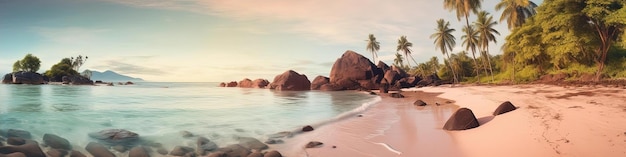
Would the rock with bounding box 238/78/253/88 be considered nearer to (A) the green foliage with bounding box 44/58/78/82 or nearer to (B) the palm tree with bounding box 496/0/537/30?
(A) the green foliage with bounding box 44/58/78/82

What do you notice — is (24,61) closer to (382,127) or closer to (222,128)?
(222,128)

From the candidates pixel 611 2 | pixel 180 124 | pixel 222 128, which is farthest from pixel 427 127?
pixel 611 2

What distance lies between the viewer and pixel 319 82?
182ft

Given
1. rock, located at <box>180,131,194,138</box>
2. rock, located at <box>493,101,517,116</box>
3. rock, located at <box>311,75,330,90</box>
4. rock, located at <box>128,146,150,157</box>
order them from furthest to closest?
rock, located at <box>311,75,330,90</box> → rock, located at <box>493,101,517,116</box> → rock, located at <box>180,131,194,138</box> → rock, located at <box>128,146,150,157</box>

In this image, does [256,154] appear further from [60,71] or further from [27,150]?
[60,71]

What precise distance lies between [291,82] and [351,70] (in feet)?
35.0

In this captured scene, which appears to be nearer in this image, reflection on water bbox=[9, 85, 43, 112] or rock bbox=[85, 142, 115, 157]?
rock bbox=[85, 142, 115, 157]

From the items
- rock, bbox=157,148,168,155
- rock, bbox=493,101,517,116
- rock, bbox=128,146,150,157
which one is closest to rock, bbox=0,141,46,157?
rock, bbox=128,146,150,157

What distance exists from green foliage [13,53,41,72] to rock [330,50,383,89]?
76262mm

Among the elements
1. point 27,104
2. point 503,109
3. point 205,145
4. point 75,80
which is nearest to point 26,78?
point 75,80

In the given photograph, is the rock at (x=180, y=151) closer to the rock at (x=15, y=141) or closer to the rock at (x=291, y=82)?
the rock at (x=15, y=141)

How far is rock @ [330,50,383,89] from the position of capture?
54844mm

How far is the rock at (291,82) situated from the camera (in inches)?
2087

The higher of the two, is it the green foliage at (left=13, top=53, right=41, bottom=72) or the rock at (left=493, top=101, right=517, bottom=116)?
the green foliage at (left=13, top=53, right=41, bottom=72)
